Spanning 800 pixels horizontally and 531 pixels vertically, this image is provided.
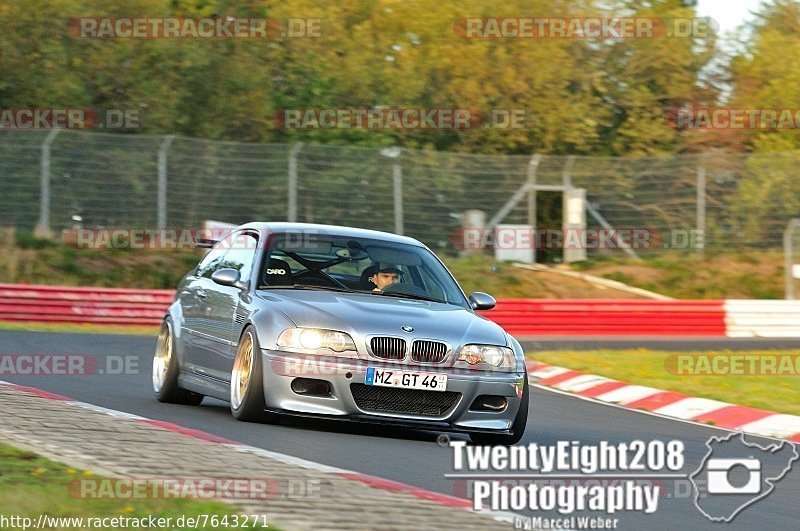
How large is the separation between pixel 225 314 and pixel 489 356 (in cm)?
197

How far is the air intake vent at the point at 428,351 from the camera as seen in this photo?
9.12 meters

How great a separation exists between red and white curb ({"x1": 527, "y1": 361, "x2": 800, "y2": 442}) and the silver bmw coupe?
334 centimetres

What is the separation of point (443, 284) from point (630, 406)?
4069 millimetres

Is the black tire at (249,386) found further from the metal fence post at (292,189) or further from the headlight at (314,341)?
the metal fence post at (292,189)

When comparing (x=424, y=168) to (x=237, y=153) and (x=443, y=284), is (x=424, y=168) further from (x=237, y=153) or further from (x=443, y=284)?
(x=443, y=284)

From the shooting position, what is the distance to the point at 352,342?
29.8 ft

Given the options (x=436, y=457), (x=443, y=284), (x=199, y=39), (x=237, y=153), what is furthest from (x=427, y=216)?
(x=436, y=457)

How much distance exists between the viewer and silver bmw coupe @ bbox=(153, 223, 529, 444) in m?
9.10

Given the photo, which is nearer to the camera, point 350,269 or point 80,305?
point 350,269

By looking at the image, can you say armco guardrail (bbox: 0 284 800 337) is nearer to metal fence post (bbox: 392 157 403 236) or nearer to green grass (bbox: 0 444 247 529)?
metal fence post (bbox: 392 157 403 236)

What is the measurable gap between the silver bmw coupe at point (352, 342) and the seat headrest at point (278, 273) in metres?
0.01

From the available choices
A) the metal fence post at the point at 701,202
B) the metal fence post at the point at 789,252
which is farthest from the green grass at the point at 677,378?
the metal fence post at the point at 701,202

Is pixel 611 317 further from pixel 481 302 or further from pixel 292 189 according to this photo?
pixel 481 302

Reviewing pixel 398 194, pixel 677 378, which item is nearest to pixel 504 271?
pixel 398 194
